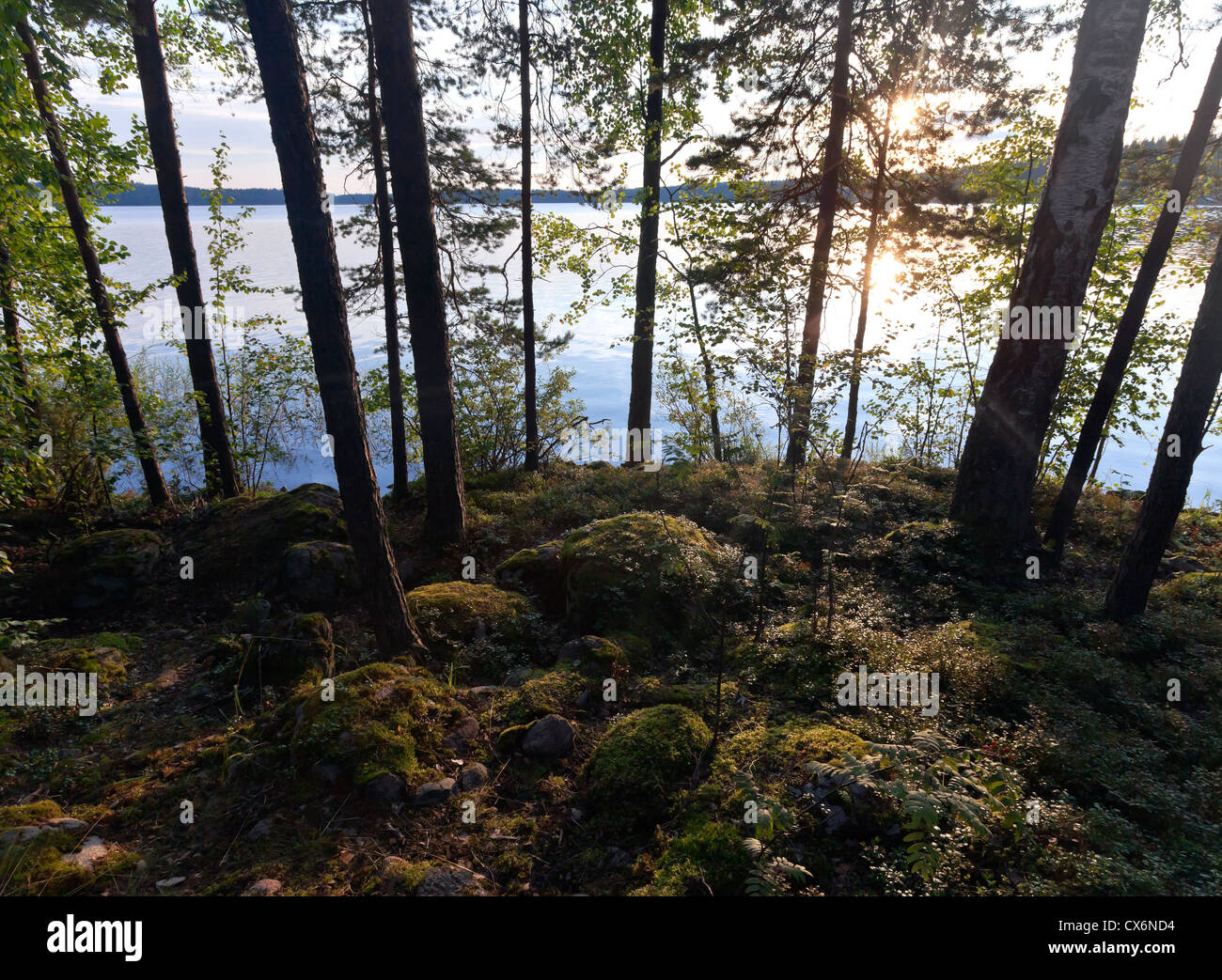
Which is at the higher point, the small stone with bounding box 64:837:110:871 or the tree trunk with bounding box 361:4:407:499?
the tree trunk with bounding box 361:4:407:499

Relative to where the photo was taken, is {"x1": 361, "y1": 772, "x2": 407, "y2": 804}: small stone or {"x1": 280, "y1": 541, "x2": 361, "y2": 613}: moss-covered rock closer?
{"x1": 361, "y1": 772, "x2": 407, "y2": 804}: small stone

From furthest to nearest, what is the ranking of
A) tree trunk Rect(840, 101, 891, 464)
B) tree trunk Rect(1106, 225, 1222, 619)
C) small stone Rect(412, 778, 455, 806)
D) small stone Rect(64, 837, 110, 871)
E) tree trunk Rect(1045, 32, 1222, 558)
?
→ 1. tree trunk Rect(840, 101, 891, 464)
2. tree trunk Rect(1045, 32, 1222, 558)
3. tree trunk Rect(1106, 225, 1222, 619)
4. small stone Rect(412, 778, 455, 806)
5. small stone Rect(64, 837, 110, 871)

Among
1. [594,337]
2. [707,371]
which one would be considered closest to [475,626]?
[707,371]

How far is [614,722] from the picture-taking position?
4645 millimetres

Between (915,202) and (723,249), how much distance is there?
3.93 m

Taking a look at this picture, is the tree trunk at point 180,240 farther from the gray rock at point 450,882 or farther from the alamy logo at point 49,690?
the gray rock at point 450,882

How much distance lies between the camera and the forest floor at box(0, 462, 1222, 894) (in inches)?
124

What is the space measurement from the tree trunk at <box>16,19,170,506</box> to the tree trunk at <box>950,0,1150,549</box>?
37.1ft

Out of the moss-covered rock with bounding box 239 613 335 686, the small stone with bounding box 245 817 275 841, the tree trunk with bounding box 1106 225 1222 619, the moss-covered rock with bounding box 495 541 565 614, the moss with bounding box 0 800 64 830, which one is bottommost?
the small stone with bounding box 245 817 275 841

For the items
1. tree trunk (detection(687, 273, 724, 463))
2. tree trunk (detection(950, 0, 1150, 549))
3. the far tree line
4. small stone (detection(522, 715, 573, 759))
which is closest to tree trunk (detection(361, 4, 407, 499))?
the far tree line

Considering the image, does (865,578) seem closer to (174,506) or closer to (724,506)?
(724,506)

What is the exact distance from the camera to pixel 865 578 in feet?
22.1

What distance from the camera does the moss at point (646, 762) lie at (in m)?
3.72
